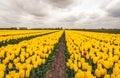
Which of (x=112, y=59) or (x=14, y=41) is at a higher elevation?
(x=112, y=59)

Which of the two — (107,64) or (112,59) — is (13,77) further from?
(112,59)

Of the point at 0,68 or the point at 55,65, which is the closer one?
the point at 0,68

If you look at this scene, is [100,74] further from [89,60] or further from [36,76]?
[89,60]

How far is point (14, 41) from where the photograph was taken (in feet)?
85.3

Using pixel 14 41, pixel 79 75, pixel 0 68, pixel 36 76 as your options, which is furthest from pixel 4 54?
pixel 14 41

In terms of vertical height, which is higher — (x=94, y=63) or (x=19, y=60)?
(x=19, y=60)

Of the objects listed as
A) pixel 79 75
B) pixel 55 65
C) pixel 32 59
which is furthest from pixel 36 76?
pixel 55 65

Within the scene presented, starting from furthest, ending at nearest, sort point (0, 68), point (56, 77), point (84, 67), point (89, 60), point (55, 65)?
point (55, 65) < point (56, 77) < point (89, 60) < point (84, 67) < point (0, 68)

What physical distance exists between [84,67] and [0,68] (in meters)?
2.52

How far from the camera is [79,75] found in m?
4.99

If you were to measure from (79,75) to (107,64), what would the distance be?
2.08 meters

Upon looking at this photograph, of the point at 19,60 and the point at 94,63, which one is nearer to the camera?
the point at 19,60

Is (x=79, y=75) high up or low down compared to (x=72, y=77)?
up

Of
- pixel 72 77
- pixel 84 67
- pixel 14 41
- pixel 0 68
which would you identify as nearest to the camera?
pixel 0 68
